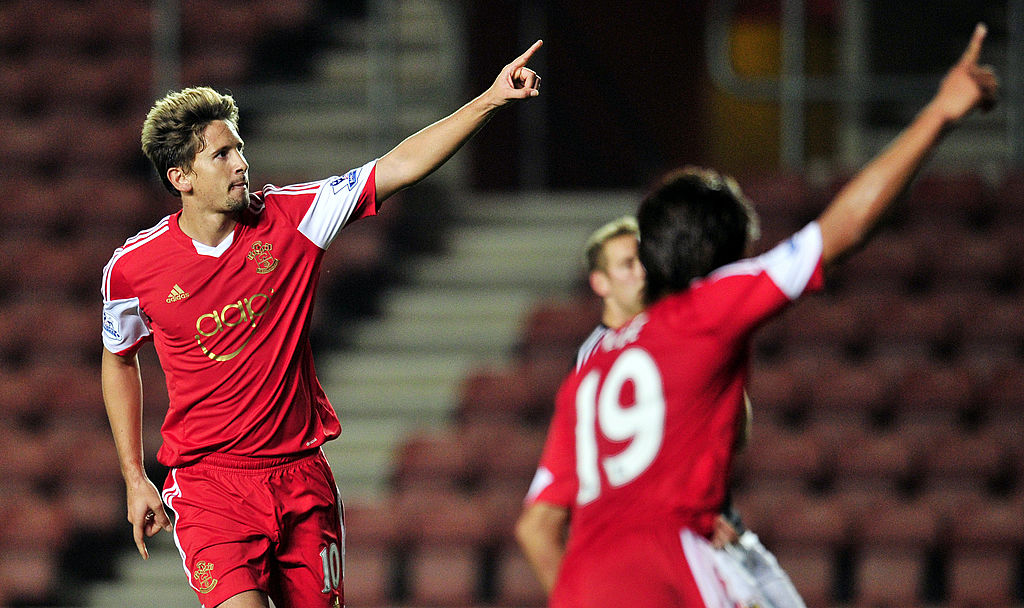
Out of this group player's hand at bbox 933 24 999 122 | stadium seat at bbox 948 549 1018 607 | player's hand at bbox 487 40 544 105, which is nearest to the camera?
player's hand at bbox 933 24 999 122

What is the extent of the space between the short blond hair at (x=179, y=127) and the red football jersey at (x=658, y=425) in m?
1.53

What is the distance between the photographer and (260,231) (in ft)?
12.0

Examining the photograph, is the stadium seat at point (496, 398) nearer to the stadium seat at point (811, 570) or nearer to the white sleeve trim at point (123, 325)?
the stadium seat at point (811, 570)

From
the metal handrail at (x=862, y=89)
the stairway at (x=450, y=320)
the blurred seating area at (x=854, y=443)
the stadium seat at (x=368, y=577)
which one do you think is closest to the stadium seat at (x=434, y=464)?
the blurred seating area at (x=854, y=443)

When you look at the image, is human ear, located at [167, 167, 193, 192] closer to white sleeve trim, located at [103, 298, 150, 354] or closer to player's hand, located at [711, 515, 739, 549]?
white sleeve trim, located at [103, 298, 150, 354]

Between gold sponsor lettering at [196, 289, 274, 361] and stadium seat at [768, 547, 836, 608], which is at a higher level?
gold sponsor lettering at [196, 289, 274, 361]

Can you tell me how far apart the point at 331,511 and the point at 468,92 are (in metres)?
7.23

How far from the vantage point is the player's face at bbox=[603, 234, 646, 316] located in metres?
4.10

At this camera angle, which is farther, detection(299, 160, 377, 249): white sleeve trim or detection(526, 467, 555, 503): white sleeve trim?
detection(299, 160, 377, 249): white sleeve trim

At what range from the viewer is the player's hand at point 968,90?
2.14m

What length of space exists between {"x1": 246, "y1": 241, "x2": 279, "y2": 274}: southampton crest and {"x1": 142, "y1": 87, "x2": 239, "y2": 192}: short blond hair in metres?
0.28

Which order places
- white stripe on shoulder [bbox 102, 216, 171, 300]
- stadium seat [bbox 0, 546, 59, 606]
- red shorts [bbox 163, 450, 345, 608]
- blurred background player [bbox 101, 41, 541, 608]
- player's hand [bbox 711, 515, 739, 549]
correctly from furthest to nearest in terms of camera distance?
stadium seat [bbox 0, 546, 59, 606] → white stripe on shoulder [bbox 102, 216, 171, 300] → blurred background player [bbox 101, 41, 541, 608] → red shorts [bbox 163, 450, 345, 608] → player's hand [bbox 711, 515, 739, 549]

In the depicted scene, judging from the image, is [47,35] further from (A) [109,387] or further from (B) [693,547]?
(B) [693,547]

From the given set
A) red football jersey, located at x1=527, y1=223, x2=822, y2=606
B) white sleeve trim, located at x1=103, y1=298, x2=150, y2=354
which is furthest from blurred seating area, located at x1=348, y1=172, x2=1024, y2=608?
red football jersey, located at x1=527, y1=223, x2=822, y2=606
